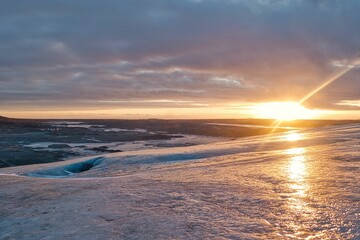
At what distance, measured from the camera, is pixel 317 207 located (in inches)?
248

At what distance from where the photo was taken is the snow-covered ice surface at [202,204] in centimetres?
556

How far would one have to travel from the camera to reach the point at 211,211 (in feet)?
21.5

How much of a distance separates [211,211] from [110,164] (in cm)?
1048

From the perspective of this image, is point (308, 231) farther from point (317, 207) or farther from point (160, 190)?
point (160, 190)

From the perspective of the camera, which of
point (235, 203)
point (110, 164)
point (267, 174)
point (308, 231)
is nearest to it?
point (308, 231)

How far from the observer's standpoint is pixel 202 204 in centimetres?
705

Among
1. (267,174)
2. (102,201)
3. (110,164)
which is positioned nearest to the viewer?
(102,201)

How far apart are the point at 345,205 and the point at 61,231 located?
4.47 meters

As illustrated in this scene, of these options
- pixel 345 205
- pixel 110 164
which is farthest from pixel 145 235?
pixel 110 164

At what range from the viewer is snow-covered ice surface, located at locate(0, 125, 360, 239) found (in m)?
5.56

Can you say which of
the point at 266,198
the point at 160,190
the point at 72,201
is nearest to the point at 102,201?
the point at 72,201

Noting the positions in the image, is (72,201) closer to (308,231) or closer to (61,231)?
(61,231)

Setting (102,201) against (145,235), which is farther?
(102,201)

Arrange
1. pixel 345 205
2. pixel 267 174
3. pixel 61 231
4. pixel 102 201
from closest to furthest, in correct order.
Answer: pixel 61 231 < pixel 345 205 < pixel 102 201 < pixel 267 174
